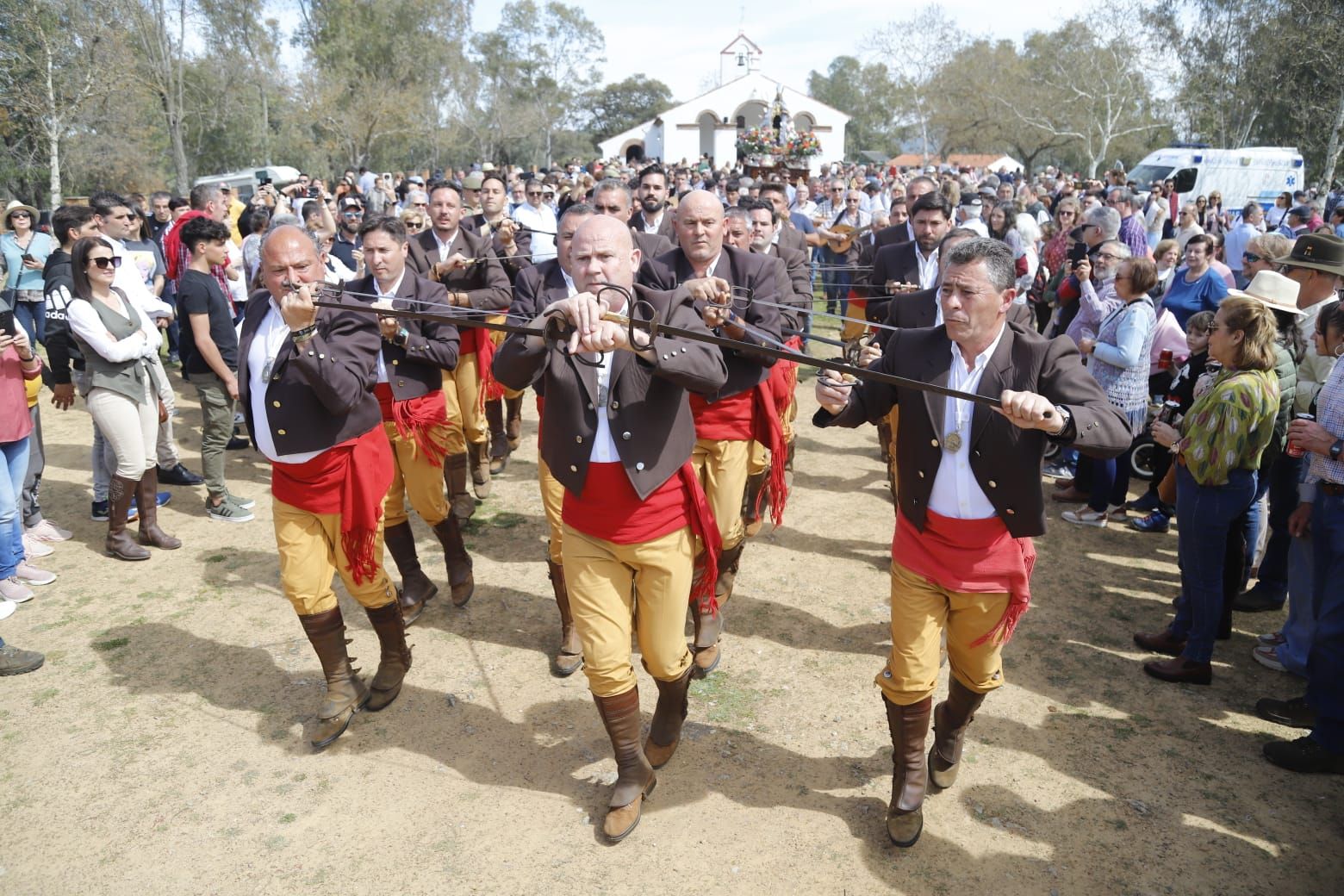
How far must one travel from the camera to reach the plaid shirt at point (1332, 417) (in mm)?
3947

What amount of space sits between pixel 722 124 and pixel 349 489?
64.3m

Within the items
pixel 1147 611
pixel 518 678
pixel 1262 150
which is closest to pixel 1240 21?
pixel 1262 150

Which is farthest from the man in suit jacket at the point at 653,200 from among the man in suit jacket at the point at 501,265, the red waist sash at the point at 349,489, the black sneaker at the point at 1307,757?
the black sneaker at the point at 1307,757

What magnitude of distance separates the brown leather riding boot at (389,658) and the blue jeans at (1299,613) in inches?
184

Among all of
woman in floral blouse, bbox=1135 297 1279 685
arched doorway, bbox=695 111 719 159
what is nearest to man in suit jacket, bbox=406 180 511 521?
woman in floral blouse, bbox=1135 297 1279 685

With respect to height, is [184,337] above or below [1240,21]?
below

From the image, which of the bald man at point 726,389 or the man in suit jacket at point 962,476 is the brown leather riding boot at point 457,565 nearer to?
the bald man at point 726,389

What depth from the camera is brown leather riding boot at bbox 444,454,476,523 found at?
6273 millimetres

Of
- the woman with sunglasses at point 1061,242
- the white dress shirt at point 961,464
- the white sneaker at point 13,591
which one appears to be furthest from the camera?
the woman with sunglasses at point 1061,242

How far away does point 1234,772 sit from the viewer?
3.90 m

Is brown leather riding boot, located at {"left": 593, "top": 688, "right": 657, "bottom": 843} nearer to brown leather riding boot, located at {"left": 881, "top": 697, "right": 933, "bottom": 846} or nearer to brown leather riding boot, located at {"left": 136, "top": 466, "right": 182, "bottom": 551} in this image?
brown leather riding boot, located at {"left": 881, "top": 697, "right": 933, "bottom": 846}

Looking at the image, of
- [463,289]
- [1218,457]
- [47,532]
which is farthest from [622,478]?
[47,532]

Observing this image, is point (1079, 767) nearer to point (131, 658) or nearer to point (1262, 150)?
point (131, 658)

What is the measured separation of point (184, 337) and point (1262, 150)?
24.4 metres
